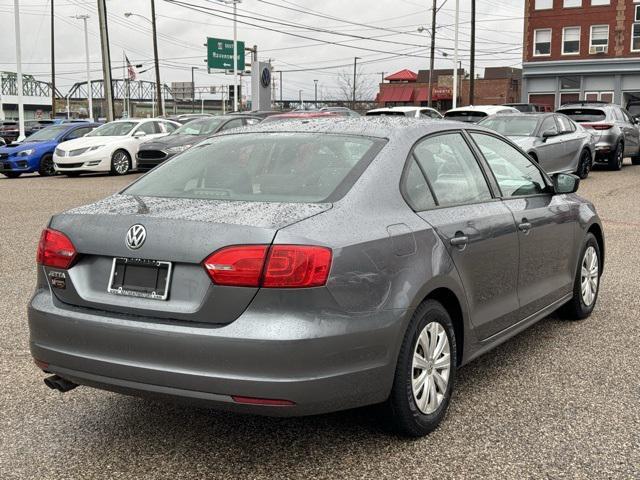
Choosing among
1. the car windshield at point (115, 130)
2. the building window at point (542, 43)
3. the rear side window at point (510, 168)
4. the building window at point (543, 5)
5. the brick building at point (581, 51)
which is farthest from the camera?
the building window at point (542, 43)

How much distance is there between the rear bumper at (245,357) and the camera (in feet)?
9.86

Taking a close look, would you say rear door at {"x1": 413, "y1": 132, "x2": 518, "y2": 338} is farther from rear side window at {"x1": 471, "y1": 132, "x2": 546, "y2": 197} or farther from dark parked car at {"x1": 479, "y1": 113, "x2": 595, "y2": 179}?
dark parked car at {"x1": 479, "y1": 113, "x2": 595, "y2": 179}

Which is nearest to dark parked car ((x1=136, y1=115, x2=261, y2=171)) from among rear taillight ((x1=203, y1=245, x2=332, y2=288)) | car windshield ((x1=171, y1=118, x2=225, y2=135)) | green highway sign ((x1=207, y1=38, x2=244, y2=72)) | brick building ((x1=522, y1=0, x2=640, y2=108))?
car windshield ((x1=171, y1=118, x2=225, y2=135))

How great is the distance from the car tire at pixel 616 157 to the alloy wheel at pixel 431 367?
17.3m

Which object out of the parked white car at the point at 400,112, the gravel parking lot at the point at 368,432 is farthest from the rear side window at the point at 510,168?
the parked white car at the point at 400,112


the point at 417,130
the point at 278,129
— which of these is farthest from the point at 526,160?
the point at 278,129

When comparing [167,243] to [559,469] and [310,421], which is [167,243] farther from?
[559,469]

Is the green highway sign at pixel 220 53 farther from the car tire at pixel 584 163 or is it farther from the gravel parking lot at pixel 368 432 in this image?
the gravel parking lot at pixel 368 432

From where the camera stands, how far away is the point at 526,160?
5.24 metres

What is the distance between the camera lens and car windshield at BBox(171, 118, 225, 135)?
19.8m

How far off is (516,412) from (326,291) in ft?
5.00

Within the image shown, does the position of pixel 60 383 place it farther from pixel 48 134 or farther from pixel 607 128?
pixel 48 134

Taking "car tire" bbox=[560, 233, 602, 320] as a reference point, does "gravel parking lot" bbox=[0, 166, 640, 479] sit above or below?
below

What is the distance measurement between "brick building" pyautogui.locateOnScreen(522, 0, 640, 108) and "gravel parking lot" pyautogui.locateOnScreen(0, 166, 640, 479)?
4580 centimetres
